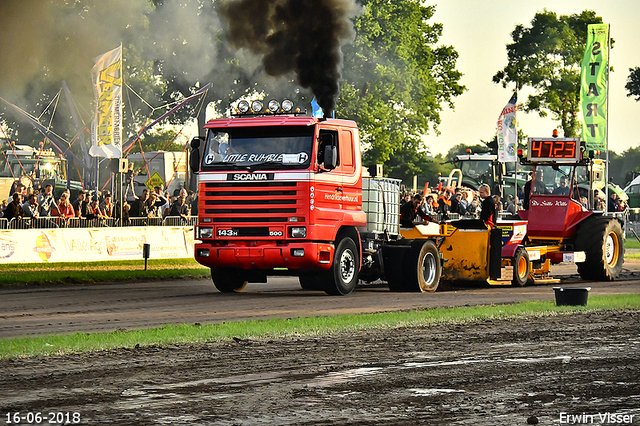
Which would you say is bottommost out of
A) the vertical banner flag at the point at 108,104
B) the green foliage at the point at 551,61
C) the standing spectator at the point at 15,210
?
the standing spectator at the point at 15,210

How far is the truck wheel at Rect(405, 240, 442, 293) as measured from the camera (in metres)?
19.8

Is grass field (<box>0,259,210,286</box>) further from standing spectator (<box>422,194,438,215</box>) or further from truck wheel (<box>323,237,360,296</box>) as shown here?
standing spectator (<box>422,194,438,215</box>)

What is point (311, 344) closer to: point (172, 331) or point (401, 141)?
point (172, 331)

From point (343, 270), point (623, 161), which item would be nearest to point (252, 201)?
point (343, 270)

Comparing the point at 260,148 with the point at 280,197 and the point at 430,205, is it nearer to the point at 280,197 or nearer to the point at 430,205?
the point at 280,197

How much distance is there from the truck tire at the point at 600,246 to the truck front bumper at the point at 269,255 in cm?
795

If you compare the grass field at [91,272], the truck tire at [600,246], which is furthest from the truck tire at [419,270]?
the grass field at [91,272]

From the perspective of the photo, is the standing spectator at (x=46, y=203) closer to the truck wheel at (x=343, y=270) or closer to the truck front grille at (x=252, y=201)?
the truck front grille at (x=252, y=201)

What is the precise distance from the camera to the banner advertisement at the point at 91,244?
79.2 feet

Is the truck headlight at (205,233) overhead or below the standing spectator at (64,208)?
below

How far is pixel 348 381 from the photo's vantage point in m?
9.08

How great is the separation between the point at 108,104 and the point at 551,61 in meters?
42.1

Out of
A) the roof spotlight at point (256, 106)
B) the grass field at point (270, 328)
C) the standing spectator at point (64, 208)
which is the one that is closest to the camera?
the grass field at point (270, 328)

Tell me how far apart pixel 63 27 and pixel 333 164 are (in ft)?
82.9
